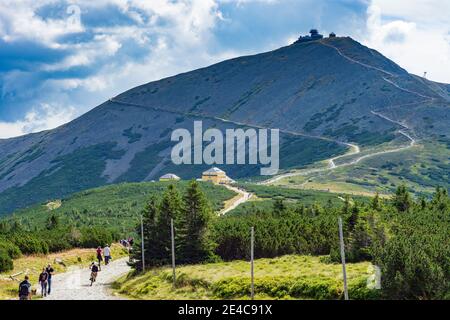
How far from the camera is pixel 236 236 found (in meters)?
40.7

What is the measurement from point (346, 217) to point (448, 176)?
139 meters

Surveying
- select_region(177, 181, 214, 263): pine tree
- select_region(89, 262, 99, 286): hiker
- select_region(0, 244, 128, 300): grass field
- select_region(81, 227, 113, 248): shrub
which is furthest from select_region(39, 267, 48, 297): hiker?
select_region(81, 227, 113, 248): shrub

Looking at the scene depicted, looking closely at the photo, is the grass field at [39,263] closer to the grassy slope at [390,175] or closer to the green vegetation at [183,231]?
the green vegetation at [183,231]

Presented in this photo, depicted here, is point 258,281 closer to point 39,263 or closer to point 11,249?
point 39,263

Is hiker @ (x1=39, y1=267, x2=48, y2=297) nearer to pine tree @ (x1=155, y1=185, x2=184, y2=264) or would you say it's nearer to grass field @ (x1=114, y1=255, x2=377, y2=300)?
grass field @ (x1=114, y1=255, x2=377, y2=300)

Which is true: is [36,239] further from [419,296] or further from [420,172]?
[420,172]

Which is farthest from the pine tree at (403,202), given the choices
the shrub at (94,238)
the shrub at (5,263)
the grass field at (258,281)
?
the shrub at (5,263)

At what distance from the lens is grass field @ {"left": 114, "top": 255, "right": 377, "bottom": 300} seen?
2552cm

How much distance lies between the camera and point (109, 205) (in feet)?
411

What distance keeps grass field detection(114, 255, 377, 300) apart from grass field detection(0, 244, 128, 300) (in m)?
5.42

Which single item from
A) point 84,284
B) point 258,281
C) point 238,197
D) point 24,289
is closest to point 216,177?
point 238,197

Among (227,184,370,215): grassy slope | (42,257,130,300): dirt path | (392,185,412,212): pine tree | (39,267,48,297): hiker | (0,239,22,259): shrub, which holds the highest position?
(227,184,370,215): grassy slope

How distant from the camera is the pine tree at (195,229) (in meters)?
38.0

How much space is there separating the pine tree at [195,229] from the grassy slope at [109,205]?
55.3 m
